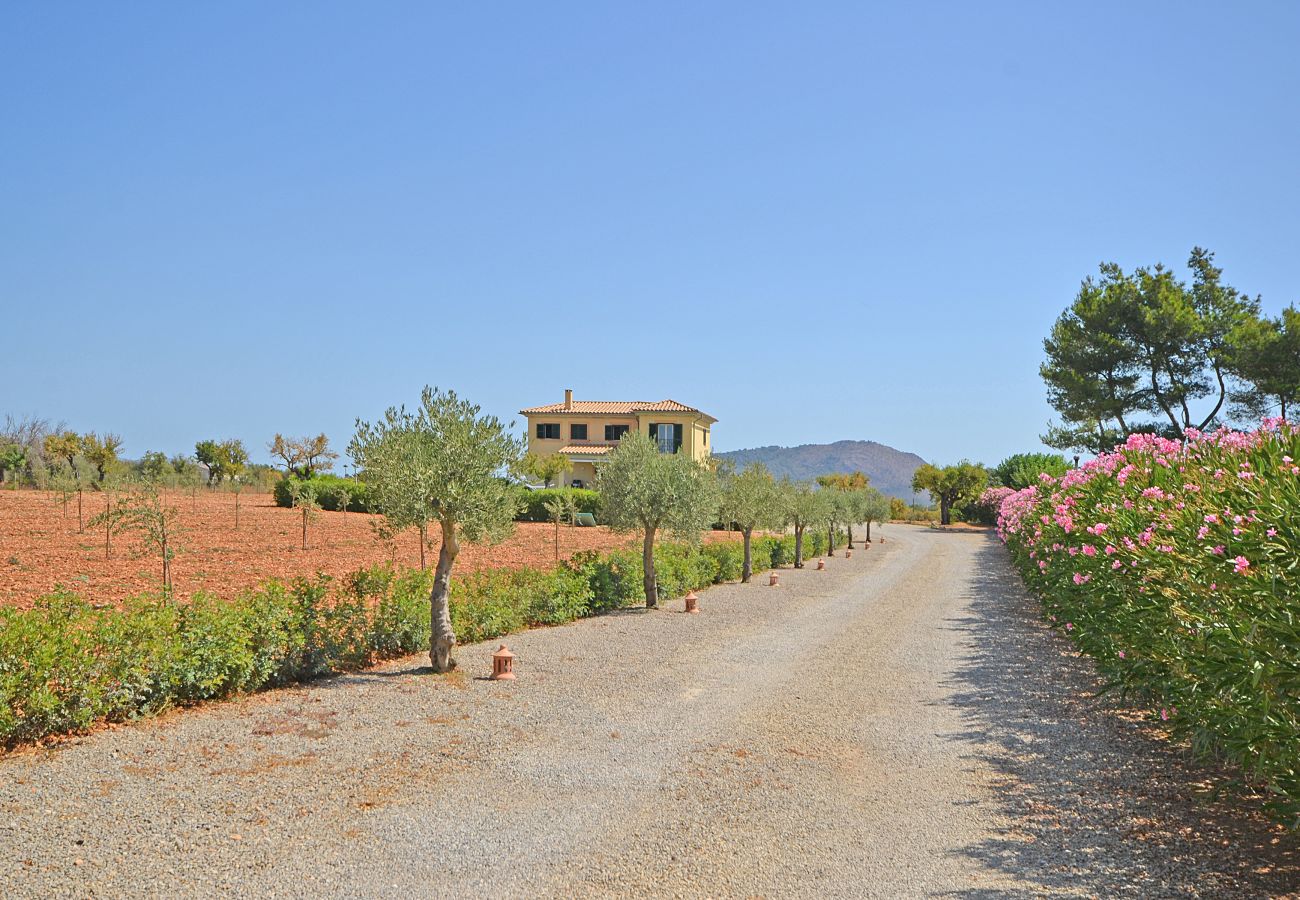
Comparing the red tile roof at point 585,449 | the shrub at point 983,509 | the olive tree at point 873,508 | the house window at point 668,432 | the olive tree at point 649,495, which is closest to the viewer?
the olive tree at point 649,495

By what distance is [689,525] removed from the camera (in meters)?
17.6

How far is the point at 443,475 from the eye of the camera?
10047 millimetres

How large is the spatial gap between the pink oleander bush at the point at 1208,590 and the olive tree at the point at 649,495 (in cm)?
805

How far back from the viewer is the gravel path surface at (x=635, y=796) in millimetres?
5051

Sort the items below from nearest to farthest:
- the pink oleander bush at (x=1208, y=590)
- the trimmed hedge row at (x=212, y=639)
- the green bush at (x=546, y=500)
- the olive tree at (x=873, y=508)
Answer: the pink oleander bush at (x=1208, y=590) < the trimmed hedge row at (x=212, y=639) < the green bush at (x=546, y=500) < the olive tree at (x=873, y=508)

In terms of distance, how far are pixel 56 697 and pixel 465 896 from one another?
178 inches

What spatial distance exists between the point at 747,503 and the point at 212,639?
16.4 meters

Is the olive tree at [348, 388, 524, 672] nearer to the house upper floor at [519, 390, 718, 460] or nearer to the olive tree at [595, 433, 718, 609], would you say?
the olive tree at [595, 433, 718, 609]

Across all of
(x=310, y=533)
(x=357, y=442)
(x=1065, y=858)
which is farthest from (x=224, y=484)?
(x=1065, y=858)

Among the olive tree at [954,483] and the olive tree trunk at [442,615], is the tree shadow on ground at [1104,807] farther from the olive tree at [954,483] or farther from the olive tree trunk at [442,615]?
the olive tree at [954,483]

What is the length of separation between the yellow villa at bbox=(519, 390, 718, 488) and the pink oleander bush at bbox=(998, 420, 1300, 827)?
145 feet

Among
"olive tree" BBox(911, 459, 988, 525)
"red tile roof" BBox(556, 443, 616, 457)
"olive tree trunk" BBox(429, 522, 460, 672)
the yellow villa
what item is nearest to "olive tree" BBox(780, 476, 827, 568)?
"olive tree trunk" BBox(429, 522, 460, 672)

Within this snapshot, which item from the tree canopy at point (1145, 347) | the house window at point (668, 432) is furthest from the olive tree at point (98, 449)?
the tree canopy at point (1145, 347)

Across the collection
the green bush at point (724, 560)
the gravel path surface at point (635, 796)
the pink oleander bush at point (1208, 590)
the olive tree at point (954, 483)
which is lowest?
the gravel path surface at point (635, 796)
